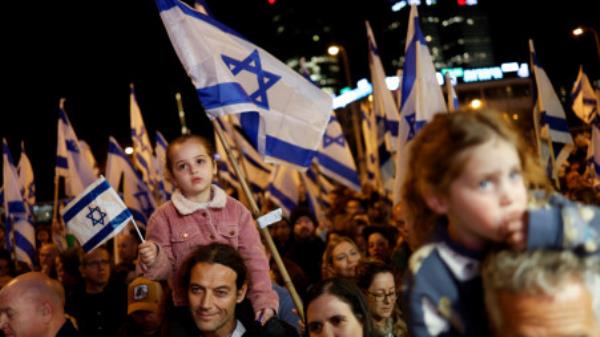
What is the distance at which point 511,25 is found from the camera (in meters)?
73.6

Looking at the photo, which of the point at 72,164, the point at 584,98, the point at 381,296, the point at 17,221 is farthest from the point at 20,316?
the point at 584,98

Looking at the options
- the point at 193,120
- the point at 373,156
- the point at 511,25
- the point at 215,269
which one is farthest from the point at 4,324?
the point at 511,25

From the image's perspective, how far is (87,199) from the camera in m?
5.46

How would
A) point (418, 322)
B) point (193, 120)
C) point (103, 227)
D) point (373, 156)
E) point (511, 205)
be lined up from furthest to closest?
1. point (193, 120)
2. point (373, 156)
3. point (103, 227)
4. point (418, 322)
5. point (511, 205)

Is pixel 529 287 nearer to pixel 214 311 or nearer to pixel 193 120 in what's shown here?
pixel 214 311

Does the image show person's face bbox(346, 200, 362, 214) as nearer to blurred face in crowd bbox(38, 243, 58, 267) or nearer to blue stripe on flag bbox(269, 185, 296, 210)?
blue stripe on flag bbox(269, 185, 296, 210)

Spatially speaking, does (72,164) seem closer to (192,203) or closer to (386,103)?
(386,103)

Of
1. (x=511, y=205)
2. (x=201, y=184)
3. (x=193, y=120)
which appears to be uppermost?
(x=193, y=120)

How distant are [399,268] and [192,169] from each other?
8.14 feet

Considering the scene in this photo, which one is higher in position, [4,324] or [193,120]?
[193,120]

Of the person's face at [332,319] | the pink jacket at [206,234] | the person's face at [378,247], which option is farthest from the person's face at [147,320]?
the person's face at [378,247]

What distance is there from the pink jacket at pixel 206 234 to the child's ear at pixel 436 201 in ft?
7.41

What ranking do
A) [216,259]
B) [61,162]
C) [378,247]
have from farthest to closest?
1. [61,162]
2. [378,247]
3. [216,259]

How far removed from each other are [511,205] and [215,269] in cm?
216
